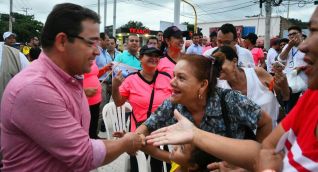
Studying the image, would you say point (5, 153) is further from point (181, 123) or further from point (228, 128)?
point (228, 128)

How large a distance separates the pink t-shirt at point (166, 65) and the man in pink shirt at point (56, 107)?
2.26 meters

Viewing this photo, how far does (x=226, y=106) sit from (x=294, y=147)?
0.82 metres

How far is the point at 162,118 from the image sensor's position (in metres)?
2.46

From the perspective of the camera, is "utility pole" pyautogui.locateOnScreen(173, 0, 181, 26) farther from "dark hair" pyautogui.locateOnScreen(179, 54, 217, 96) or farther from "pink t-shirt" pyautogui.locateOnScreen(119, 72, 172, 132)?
"dark hair" pyautogui.locateOnScreen(179, 54, 217, 96)

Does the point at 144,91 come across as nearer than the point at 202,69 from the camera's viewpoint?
No

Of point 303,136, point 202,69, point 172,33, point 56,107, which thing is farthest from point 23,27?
point 303,136

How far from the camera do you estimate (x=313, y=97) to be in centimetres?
149

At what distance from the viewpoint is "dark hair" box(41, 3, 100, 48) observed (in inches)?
68.7

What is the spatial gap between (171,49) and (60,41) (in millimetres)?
2866

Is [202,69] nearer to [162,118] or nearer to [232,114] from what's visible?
[232,114]

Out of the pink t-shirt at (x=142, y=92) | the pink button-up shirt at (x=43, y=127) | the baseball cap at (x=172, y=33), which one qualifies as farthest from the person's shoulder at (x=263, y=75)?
the pink button-up shirt at (x=43, y=127)

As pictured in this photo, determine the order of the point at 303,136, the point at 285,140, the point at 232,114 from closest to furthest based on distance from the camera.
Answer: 1. the point at 303,136
2. the point at 285,140
3. the point at 232,114

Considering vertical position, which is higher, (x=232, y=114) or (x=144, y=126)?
(x=232, y=114)

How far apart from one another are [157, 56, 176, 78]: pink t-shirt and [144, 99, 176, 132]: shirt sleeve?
5.36ft
